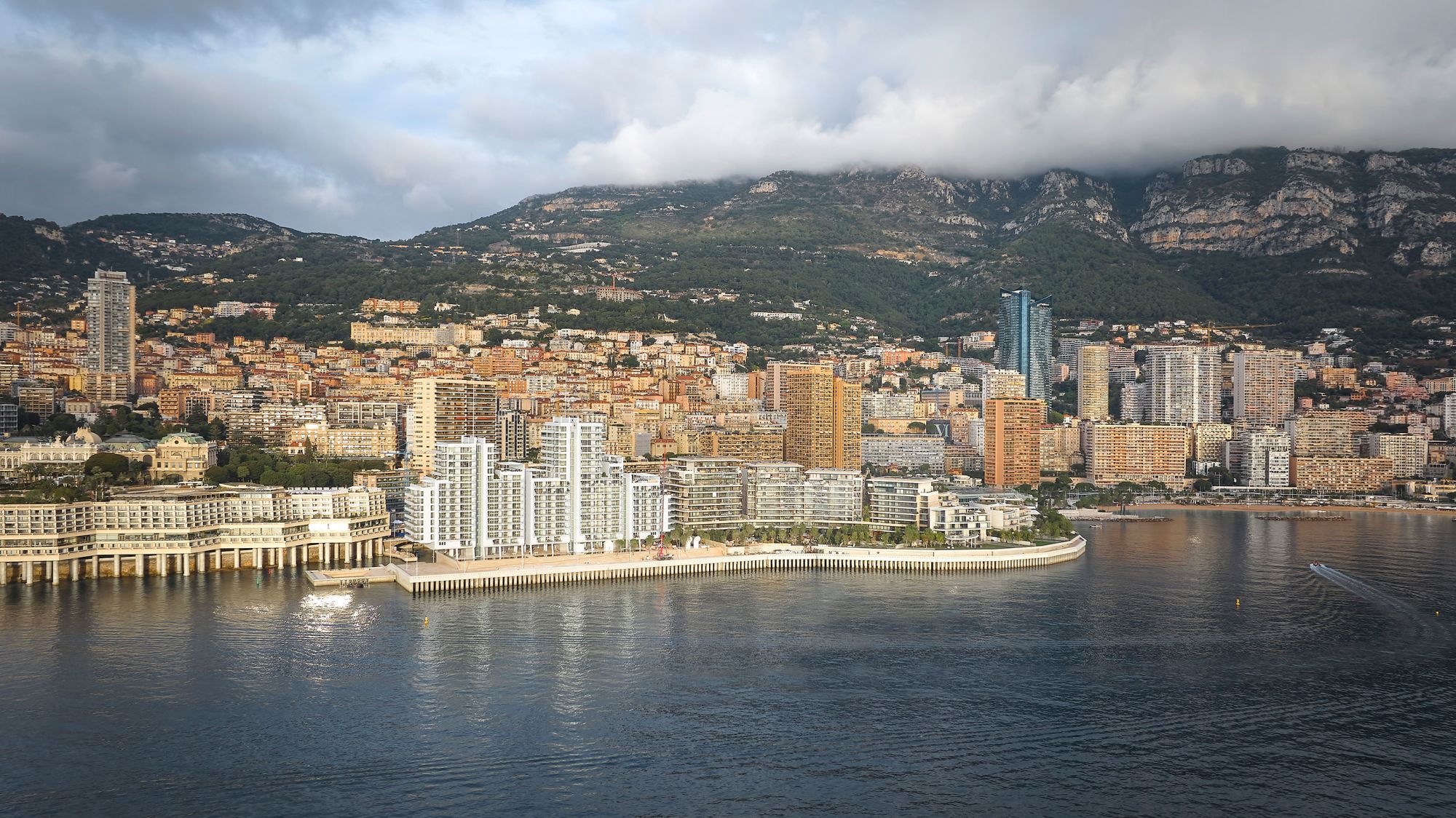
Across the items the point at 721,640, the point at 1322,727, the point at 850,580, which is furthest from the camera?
the point at 850,580

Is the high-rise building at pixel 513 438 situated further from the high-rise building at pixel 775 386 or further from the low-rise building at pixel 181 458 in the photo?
the high-rise building at pixel 775 386

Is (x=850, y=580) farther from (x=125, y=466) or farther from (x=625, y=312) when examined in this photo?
(x=625, y=312)

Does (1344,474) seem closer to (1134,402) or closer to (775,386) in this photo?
(1134,402)

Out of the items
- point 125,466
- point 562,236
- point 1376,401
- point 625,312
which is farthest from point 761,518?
point 562,236

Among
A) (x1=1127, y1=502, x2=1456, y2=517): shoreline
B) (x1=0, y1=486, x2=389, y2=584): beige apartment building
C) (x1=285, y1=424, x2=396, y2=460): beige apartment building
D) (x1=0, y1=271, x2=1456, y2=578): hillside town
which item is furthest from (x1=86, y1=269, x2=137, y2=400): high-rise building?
(x1=1127, y1=502, x2=1456, y2=517): shoreline

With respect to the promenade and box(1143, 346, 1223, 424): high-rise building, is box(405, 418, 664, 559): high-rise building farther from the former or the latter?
box(1143, 346, 1223, 424): high-rise building

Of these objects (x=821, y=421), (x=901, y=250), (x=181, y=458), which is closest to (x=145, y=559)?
(x=181, y=458)

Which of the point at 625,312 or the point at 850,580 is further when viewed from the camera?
the point at 625,312
